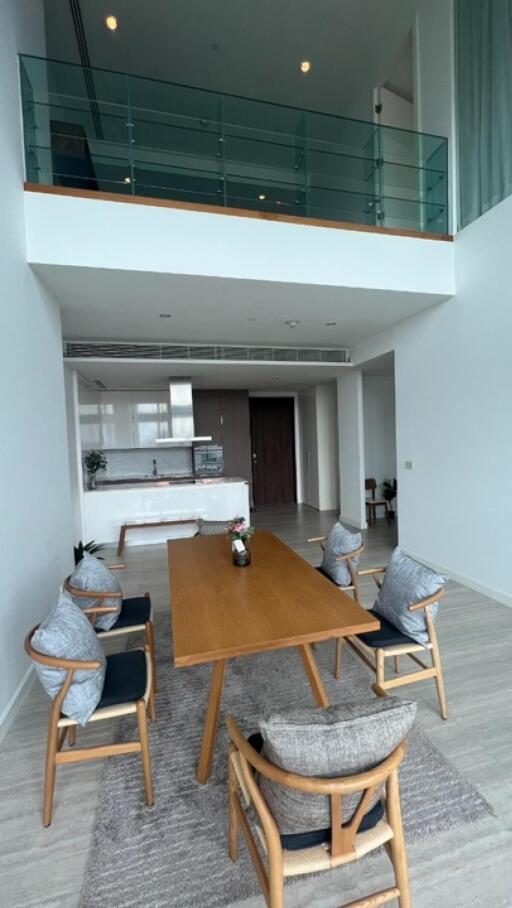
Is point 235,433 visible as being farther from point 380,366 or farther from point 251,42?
point 251,42

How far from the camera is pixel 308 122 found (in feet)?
11.8

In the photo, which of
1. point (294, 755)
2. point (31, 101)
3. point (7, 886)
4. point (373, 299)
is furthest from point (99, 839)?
point (31, 101)

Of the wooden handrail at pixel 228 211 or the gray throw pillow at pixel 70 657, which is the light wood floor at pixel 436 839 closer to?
the gray throw pillow at pixel 70 657

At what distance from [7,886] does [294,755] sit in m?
1.31

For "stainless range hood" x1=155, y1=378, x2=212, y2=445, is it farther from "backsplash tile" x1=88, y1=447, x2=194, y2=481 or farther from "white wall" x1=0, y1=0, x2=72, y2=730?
"white wall" x1=0, y1=0, x2=72, y2=730

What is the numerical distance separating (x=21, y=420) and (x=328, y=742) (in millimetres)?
2526

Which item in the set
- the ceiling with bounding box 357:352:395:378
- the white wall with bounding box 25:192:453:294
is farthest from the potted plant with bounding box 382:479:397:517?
the white wall with bounding box 25:192:453:294

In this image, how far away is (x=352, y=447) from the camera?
6426 mm

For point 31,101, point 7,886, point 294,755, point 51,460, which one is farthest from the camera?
point 51,460

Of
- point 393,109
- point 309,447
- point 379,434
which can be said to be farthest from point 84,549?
point 393,109

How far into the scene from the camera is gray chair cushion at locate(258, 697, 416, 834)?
0.96 meters

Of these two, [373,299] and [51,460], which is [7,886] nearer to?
[51,460]

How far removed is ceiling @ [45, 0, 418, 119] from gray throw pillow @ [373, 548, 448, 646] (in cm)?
564

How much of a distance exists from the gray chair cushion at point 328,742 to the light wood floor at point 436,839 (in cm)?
61
